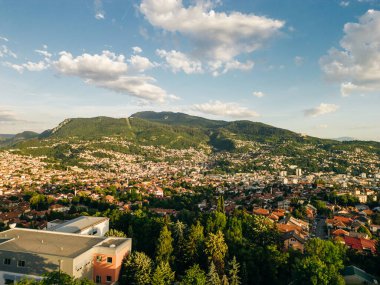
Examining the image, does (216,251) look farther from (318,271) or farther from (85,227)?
(85,227)

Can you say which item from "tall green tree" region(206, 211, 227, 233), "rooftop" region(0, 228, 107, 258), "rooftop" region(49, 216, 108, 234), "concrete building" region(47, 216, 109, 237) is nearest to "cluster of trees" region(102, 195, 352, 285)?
"tall green tree" region(206, 211, 227, 233)

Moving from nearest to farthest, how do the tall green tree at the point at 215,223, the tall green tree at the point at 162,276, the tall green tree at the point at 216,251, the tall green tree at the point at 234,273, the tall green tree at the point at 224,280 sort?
the tall green tree at the point at 162,276 → the tall green tree at the point at 224,280 → the tall green tree at the point at 234,273 → the tall green tree at the point at 216,251 → the tall green tree at the point at 215,223

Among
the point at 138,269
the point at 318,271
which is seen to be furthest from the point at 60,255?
the point at 318,271

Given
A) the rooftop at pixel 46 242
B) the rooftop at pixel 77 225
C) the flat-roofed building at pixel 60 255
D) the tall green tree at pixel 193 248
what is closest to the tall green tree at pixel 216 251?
the tall green tree at pixel 193 248

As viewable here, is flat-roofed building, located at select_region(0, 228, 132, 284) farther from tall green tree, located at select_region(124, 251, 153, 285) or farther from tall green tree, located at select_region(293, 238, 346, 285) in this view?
tall green tree, located at select_region(293, 238, 346, 285)

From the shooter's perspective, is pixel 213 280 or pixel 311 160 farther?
pixel 311 160

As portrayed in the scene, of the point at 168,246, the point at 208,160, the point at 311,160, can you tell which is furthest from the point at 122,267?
the point at 208,160

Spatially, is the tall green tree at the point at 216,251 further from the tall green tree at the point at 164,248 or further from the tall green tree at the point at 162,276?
the tall green tree at the point at 162,276

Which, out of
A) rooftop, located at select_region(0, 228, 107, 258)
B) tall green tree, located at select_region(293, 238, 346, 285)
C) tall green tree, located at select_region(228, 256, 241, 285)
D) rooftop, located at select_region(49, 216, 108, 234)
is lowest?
tall green tree, located at select_region(228, 256, 241, 285)

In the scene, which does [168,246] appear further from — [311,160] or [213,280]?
[311,160]
